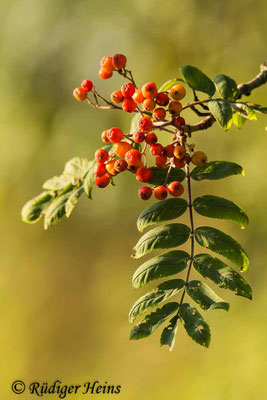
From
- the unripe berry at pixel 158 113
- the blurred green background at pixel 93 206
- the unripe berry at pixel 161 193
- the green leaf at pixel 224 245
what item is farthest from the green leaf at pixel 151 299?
the blurred green background at pixel 93 206

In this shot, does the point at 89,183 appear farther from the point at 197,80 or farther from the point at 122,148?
the point at 197,80

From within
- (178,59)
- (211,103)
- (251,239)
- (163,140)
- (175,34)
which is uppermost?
(175,34)

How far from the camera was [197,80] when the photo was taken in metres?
1.39

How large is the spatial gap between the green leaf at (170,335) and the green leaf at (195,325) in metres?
0.03

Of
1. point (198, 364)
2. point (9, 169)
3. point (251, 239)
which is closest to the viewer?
point (251, 239)

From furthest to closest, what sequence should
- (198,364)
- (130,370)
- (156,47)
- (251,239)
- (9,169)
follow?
1. (9,169)
2. (156,47)
3. (130,370)
4. (198,364)
5. (251,239)

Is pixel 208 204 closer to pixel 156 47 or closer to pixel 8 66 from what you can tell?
pixel 156 47

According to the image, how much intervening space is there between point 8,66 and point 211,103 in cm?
546

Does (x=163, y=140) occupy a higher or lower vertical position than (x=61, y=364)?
higher

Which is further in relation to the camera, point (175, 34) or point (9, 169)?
point (9, 169)

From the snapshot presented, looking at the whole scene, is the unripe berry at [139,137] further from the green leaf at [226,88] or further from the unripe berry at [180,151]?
the green leaf at [226,88]

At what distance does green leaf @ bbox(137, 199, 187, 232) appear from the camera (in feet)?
4.40

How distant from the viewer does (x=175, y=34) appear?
5352mm

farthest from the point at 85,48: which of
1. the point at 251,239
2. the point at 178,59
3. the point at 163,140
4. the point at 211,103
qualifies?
the point at 211,103
